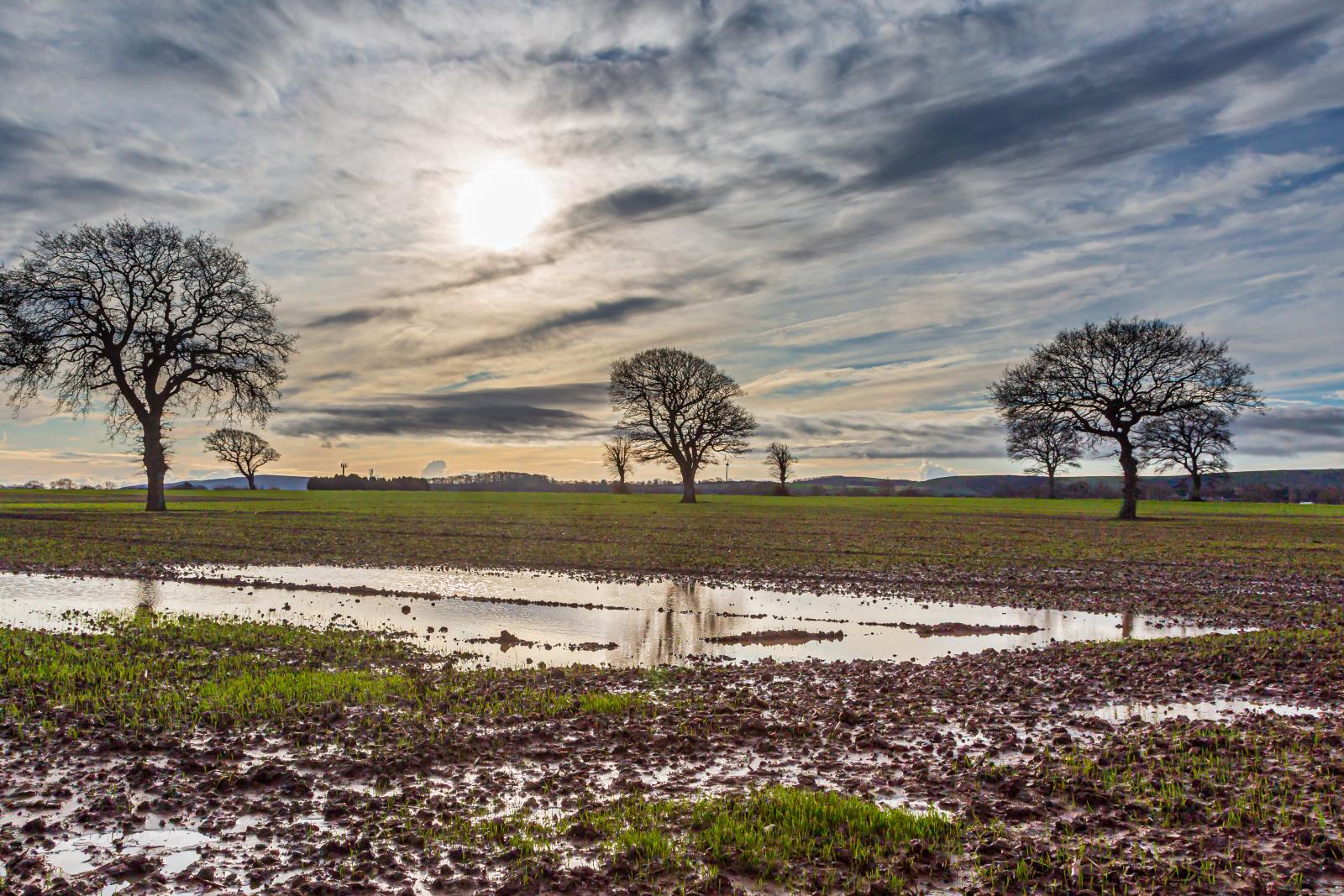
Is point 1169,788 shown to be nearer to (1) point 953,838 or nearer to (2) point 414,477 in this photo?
(1) point 953,838

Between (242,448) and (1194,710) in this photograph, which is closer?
(1194,710)

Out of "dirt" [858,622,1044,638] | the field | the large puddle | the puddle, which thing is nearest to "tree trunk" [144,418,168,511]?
the large puddle

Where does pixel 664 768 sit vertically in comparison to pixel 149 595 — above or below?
below

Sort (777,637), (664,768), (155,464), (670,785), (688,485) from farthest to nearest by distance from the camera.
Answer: (688,485), (155,464), (777,637), (664,768), (670,785)

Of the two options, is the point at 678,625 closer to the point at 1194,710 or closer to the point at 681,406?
the point at 1194,710

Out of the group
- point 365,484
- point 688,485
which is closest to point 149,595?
point 688,485

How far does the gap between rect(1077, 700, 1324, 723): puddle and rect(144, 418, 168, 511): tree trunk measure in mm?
51054

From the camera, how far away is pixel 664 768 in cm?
689

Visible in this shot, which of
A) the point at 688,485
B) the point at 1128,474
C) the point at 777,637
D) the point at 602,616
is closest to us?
the point at 777,637

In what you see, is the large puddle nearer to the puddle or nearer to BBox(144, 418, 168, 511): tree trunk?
the puddle

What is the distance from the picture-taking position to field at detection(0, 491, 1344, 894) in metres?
5.00

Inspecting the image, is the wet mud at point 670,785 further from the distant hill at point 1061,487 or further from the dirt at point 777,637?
the distant hill at point 1061,487

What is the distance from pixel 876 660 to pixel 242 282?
155 feet

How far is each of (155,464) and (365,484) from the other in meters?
88.3
